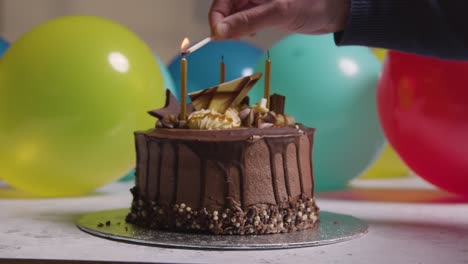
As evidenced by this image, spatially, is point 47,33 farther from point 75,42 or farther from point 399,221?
point 399,221

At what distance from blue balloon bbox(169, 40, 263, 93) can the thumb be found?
139 cm

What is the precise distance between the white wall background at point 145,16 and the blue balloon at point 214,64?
1324 millimetres

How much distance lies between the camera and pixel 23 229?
1866 mm

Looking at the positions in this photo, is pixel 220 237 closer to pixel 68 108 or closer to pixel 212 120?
pixel 212 120

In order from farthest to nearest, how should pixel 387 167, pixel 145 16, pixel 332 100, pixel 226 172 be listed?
pixel 145 16 < pixel 387 167 < pixel 332 100 < pixel 226 172

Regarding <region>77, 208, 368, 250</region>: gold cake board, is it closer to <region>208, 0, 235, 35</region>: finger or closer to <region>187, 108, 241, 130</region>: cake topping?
<region>187, 108, 241, 130</region>: cake topping

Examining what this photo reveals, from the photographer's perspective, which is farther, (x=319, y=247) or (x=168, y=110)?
(x=168, y=110)

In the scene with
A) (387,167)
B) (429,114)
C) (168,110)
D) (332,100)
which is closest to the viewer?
(168,110)

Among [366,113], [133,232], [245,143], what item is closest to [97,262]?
[133,232]

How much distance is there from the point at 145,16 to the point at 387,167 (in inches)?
74.5

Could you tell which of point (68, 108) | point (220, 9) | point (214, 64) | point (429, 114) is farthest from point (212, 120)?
point (214, 64)

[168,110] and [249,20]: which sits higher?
[249,20]

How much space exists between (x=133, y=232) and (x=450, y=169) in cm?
110

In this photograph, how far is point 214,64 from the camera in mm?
3156
